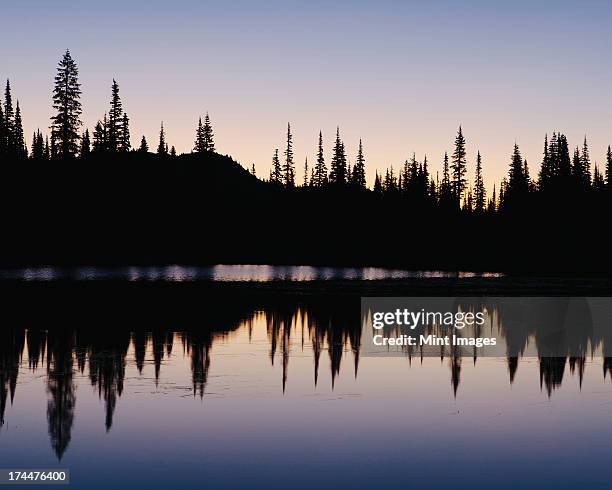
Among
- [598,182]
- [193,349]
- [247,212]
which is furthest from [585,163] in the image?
[193,349]

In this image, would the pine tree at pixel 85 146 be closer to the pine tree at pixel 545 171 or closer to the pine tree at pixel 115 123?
the pine tree at pixel 115 123

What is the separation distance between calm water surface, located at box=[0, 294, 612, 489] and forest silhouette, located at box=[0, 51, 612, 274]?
74163 mm

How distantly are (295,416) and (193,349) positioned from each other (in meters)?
9.67

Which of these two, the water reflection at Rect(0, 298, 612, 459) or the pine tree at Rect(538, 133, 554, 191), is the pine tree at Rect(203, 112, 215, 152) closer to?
the pine tree at Rect(538, 133, 554, 191)

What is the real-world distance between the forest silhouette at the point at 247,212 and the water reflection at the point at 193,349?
212 feet

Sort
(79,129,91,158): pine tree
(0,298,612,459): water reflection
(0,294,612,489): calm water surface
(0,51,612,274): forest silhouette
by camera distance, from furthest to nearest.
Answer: (79,129,91,158): pine tree < (0,51,612,274): forest silhouette < (0,298,612,459): water reflection < (0,294,612,489): calm water surface

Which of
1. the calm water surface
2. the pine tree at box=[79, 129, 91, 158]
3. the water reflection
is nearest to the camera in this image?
the calm water surface

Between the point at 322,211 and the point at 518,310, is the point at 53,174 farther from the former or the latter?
the point at 518,310

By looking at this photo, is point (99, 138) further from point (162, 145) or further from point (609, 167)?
point (609, 167)

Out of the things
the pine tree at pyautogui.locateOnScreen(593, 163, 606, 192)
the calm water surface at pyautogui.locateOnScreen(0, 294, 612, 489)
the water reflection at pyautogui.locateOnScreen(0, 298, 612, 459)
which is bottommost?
the calm water surface at pyautogui.locateOnScreen(0, 294, 612, 489)

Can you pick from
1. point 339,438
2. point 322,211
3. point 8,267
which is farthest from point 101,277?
point 322,211

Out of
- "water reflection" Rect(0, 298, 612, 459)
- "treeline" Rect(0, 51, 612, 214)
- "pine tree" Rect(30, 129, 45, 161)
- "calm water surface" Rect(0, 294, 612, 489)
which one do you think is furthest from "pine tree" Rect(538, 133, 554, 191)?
"calm water surface" Rect(0, 294, 612, 489)

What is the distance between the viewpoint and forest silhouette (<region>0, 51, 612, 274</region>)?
4518 inches

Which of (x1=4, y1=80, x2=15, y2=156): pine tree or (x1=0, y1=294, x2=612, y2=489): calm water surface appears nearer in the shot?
(x1=0, y1=294, x2=612, y2=489): calm water surface
